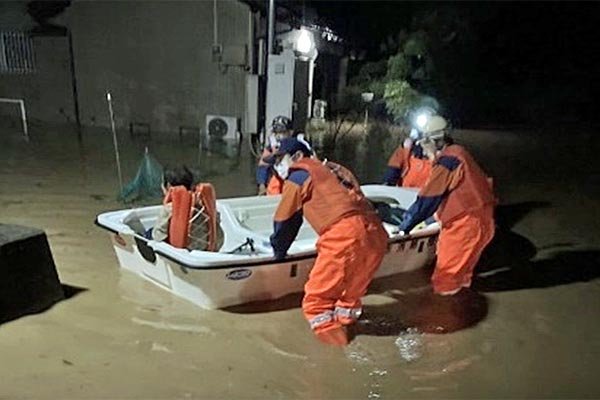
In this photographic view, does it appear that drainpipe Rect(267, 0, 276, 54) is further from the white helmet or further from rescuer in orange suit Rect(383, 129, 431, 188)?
the white helmet

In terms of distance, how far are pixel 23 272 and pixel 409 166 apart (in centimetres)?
440

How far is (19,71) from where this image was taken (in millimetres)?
16609

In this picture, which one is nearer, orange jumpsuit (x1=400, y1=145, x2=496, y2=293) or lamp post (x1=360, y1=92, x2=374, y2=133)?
orange jumpsuit (x1=400, y1=145, x2=496, y2=293)

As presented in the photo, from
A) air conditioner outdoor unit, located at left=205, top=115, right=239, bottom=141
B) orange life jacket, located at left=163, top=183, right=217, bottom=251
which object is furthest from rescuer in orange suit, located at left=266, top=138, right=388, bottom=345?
air conditioner outdoor unit, located at left=205, top=115, right=239, bottom=141

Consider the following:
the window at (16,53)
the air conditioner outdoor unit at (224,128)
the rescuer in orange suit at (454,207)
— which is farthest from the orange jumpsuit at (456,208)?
the window at (16,53)

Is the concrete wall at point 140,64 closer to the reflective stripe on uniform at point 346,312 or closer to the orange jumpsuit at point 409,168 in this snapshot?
the orange jumpsuit at point 409,168

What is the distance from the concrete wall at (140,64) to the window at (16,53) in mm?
196

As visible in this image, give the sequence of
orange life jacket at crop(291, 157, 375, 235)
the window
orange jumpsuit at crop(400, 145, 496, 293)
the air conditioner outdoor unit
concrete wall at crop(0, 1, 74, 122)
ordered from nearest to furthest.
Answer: orange life jacket at crop(291, 157, 375, 235) < orange jumpsuit at crop(400, 145, 496, 293) < the air conditioner outdoor unit < concrete wall at crop(0, 1, 74, 122) < the window

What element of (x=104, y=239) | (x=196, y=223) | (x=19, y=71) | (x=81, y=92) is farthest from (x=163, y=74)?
(x=196, y=223)

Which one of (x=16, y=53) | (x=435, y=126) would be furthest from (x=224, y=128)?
(x=435, y=126)

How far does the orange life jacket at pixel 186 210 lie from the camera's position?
16.5 feet

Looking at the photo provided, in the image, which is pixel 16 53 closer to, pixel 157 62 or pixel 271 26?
pixel 157 62

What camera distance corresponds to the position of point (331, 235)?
4516mm

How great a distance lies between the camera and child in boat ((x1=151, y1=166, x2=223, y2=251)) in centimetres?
504
